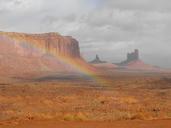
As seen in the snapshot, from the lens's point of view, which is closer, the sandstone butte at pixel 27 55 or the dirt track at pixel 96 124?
the dirt track at pixel 96 124

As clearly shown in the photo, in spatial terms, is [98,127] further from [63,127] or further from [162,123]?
[162,123]

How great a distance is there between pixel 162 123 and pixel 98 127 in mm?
3241

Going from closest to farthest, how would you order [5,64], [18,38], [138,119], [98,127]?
1. [98,127]
2. [138,119]
3. [5,64]
4. [18,38]

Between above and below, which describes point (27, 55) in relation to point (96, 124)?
above

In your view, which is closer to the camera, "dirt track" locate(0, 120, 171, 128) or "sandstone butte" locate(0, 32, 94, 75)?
"dirt track" locate(0, 120, 171, 128)

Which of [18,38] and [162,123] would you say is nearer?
[162,123]

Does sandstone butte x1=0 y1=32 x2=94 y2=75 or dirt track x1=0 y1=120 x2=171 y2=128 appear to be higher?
sandstone butte x1=0 y1=32 x2=94 y2=75

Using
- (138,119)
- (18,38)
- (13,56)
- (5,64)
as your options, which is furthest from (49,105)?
(18,38)

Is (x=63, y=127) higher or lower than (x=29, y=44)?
lower

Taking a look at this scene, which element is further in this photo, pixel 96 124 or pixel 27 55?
pixel 27 55

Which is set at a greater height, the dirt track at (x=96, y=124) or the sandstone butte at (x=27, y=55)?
the sandstone butte at (x=27, y=55)

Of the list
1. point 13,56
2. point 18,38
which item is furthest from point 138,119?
point 18,38

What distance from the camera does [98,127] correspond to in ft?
61.2

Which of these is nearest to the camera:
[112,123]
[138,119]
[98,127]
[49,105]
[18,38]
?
[98,127]
